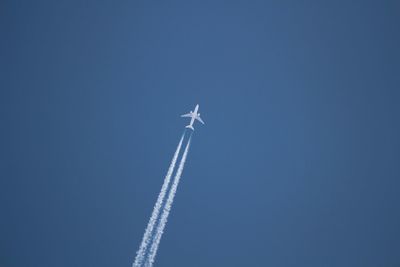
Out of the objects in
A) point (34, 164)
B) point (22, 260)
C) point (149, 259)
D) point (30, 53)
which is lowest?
point (22, 260)

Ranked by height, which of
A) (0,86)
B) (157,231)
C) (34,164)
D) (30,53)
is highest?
(30,53)

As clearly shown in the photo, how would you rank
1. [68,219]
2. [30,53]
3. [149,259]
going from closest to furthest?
[149,259] < [68,219] < [30,53]

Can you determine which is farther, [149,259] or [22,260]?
[149,259]

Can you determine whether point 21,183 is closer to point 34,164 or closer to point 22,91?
point 34,164

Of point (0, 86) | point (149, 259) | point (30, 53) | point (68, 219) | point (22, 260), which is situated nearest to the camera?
point (22, 260)

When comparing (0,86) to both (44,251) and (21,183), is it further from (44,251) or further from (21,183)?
(44,251)

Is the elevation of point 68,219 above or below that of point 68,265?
A: above

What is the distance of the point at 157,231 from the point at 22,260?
30327mm

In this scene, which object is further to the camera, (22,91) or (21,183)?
(22,91)

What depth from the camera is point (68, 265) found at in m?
98.2

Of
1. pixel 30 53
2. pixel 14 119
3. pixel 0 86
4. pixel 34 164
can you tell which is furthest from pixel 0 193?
pixel 30 53

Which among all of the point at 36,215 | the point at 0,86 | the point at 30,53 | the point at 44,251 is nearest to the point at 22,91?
the point at 0,86

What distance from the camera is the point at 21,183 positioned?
10338cm

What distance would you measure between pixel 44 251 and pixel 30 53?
2605 inches
